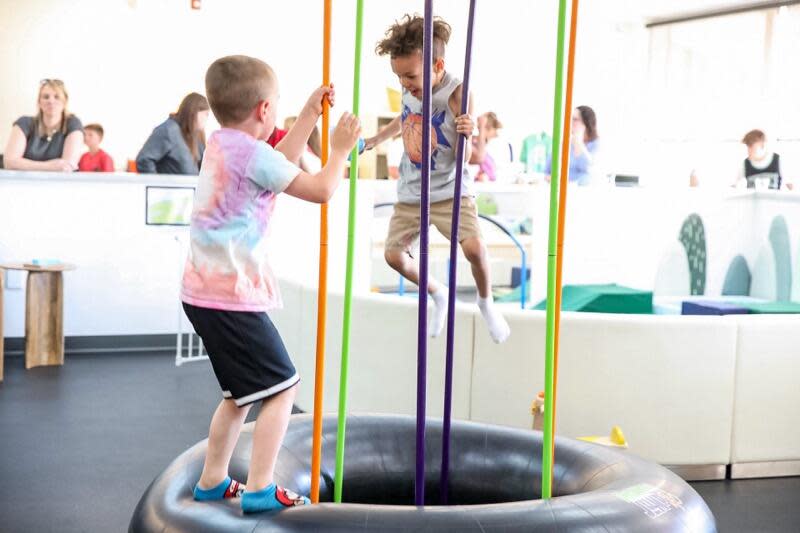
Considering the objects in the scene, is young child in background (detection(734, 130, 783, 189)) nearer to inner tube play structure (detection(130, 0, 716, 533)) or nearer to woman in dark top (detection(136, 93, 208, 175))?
woman in dark top (detection(136, 93, 208, 175))

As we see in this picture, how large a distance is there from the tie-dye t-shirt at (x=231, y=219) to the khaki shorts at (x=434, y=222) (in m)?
0.84

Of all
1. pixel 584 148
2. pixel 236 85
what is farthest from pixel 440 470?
pixel 584 148

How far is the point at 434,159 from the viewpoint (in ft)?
9.40

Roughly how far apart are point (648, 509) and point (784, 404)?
181 cm

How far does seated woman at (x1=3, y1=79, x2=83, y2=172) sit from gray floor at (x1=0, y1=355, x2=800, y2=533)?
1213 mm

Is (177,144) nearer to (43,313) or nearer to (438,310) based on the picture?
(43,313)

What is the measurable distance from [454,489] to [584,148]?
479 cm

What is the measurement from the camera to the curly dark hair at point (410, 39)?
103 inches

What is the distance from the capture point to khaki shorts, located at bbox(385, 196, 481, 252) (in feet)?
9.61

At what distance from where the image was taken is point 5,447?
4055 mm

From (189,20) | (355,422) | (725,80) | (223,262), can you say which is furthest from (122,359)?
(725,80)

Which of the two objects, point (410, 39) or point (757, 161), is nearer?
→ point (410, 39)

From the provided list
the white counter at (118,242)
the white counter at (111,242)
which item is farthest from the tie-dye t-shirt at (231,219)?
the white counter at (111,242)

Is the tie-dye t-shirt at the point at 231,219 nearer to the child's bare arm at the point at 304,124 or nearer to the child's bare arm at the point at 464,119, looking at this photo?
the child's bare arm at the point at 304,124
